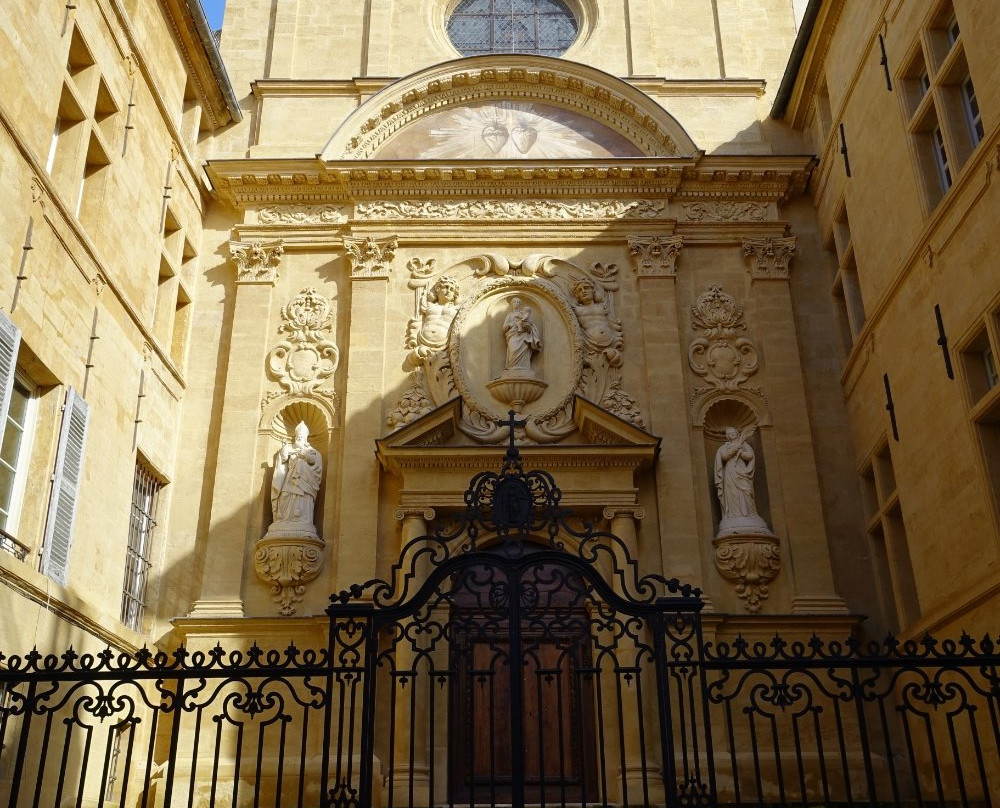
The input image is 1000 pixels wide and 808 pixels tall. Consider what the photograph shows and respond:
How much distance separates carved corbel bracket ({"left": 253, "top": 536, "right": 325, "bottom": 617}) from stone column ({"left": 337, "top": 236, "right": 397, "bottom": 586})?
15.5 inches

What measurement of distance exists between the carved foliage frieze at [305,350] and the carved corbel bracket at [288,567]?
235 centimetres

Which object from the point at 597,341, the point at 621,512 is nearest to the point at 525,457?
the point at 621,512

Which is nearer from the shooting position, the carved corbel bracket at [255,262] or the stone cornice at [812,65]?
the stone cornice at [812,65]

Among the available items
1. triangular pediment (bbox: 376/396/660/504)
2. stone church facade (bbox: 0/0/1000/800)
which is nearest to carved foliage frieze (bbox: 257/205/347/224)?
stone church facade (bbox: 0/0/1000/800)

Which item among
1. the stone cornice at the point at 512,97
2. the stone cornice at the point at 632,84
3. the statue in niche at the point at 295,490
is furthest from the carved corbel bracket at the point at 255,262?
the stone cornice at the point at 632,84

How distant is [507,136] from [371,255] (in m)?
3.19

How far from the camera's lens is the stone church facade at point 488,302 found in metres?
11.2

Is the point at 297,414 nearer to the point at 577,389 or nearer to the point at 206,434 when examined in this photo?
the point at 206,434

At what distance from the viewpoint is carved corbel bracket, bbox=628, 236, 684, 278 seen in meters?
16.2

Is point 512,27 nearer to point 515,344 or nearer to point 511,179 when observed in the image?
point 511,179

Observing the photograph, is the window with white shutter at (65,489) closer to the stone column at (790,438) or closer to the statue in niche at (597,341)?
the statue in niche at (597,341)

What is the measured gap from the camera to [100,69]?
42.0ft

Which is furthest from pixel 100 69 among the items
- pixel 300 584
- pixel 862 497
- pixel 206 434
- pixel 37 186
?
pixel 862 497

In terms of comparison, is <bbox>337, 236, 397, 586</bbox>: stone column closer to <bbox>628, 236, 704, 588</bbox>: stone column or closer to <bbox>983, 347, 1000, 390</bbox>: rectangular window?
<bbox>628, 236, 704, 588</bbox>: stone column
